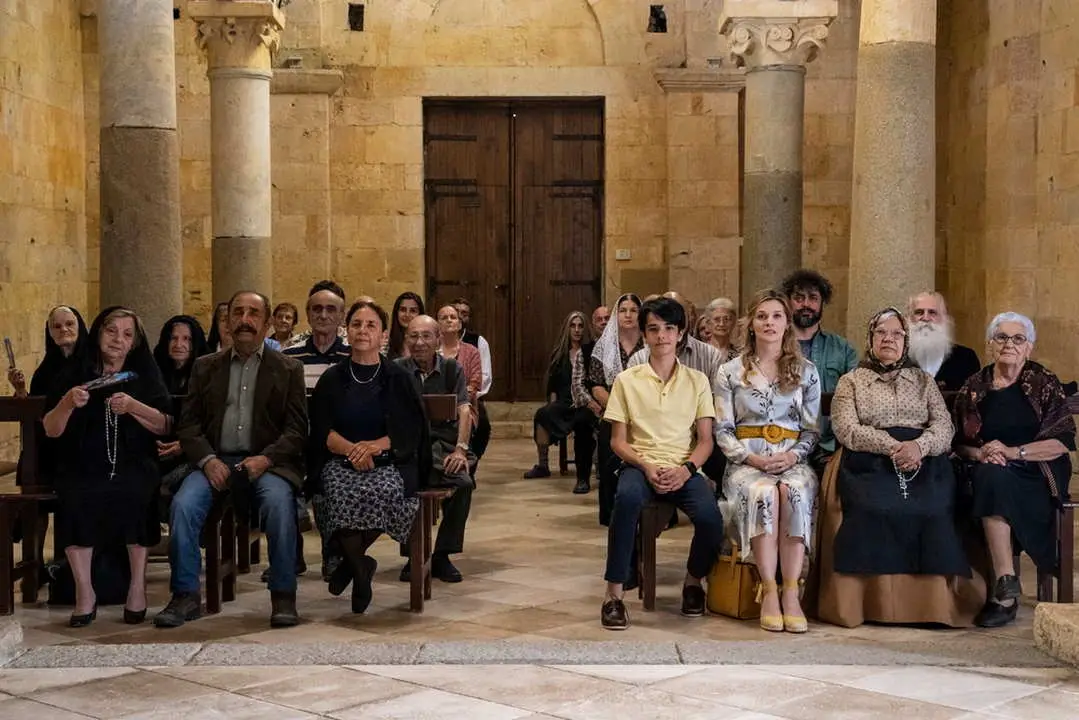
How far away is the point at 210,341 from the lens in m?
8.93

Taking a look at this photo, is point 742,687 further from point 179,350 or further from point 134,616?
point 179,350

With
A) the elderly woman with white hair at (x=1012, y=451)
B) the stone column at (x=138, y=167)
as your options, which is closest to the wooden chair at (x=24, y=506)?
the stone column at (x=138, y=167)

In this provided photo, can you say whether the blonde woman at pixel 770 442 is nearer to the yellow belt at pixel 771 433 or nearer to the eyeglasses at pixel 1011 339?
the yellow belt at pixel 771 433

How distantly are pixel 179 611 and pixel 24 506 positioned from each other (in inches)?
37.9

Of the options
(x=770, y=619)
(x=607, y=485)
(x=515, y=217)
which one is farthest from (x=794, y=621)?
(x=515, y=217)

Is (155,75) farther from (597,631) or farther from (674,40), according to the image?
(674,40)

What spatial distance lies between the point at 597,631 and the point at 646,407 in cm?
96

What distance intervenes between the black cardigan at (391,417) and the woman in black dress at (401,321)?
170 centimetres

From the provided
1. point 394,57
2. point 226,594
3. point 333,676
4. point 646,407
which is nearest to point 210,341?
point 226,594

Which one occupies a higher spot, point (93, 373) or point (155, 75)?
point (155, 75)

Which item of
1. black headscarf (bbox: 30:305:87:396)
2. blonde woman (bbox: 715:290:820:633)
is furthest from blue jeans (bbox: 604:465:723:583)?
black headscarf (bbox: 30:305:87:396)

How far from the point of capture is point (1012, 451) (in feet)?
21.5

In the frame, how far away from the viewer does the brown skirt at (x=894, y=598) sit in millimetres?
6359

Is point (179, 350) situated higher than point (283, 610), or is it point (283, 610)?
point (179, 350)
